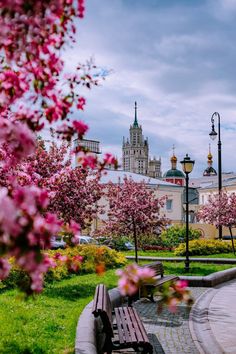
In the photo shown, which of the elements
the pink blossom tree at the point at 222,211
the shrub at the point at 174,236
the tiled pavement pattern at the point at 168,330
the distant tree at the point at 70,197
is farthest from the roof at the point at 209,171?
the tiled pavement pattern at the point at 168,330

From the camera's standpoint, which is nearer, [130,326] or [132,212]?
[130,326]

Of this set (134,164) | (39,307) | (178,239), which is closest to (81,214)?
(39,307)

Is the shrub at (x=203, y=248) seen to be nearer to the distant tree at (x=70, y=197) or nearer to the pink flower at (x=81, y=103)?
the distant tree at (x=70, y=197)

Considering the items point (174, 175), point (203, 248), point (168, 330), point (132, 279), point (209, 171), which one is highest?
point (209, 171)

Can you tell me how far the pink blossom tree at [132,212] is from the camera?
21625mm

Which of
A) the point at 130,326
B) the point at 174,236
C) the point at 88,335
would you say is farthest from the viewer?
the point at 174,236

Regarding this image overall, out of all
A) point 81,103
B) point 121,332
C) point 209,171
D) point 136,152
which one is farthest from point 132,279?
point 136,152

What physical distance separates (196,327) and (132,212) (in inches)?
417

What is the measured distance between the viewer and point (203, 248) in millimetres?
32406

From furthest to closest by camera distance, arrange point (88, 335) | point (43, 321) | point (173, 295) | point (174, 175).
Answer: point (174, 175), point (43, 321), point (88, 335), point (173, 295)

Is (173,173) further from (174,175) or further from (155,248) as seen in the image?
(155,248)

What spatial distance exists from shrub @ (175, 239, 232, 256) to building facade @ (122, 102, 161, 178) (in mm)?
126044

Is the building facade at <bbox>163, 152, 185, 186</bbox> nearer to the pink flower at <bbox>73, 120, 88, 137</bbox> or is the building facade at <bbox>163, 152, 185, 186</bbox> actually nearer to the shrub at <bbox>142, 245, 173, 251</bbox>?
the shrub at <bbox>142, 245, 173, 251</bbox>

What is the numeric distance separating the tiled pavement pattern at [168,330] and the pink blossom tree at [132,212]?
7.47m
